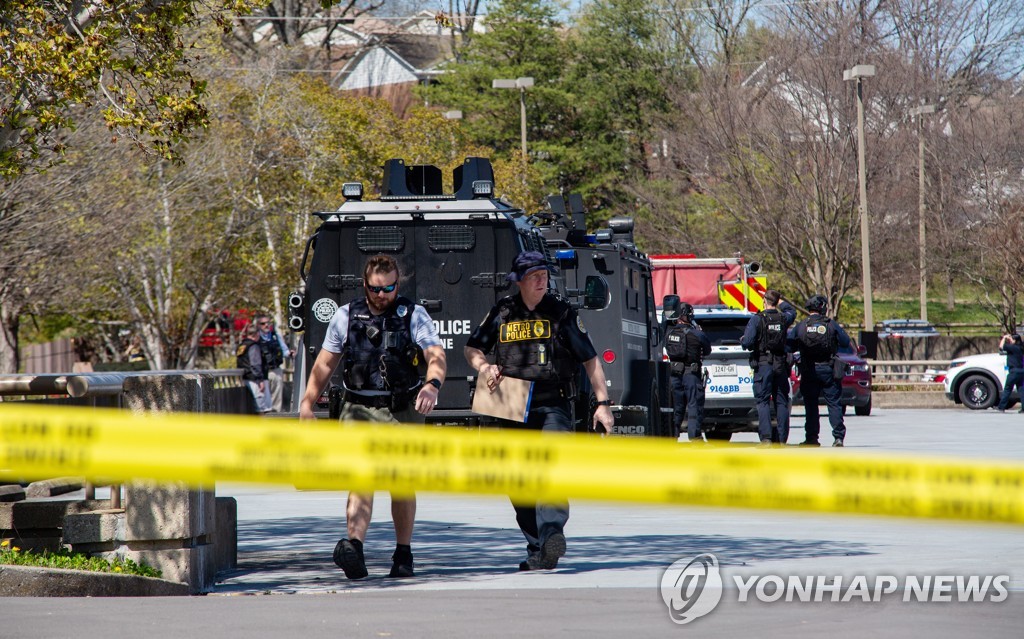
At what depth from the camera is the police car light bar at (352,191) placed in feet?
44.9

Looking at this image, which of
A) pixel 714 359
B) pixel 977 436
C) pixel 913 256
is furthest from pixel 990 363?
pixel 913 256

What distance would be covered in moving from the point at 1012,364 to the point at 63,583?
22.5 m

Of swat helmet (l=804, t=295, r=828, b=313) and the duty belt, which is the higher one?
swat helmet (l=804, t=295, r=828, b=313)

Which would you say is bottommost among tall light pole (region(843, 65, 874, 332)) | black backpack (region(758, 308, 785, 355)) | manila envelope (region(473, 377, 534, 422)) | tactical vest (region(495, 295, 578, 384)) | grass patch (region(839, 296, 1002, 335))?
manila envelope (region(473, 377, 534, 422))

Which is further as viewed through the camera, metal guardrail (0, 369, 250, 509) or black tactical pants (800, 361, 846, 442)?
black tactical pants (800, 361, 846, 442)

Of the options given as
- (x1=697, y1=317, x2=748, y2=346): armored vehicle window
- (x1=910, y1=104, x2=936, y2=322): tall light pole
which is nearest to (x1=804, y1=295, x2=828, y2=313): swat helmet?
(x1=697, y1=317, x2=748, y2=346): armored vehicle window

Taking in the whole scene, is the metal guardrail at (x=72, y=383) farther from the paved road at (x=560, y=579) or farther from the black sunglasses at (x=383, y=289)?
the paved road at (x=560, y=579)

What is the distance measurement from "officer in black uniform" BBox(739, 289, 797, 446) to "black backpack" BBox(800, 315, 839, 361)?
0.23m

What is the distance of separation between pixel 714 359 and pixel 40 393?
40.5ft

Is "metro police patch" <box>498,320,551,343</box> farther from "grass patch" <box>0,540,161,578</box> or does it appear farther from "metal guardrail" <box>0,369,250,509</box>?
"grass patch" <box>0,540,161,578</box>

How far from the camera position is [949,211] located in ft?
144

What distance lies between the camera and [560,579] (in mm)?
8312

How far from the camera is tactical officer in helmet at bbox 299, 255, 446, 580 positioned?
828 centimetres

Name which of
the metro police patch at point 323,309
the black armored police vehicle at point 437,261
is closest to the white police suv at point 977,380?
the black armored police vehicle at point 437,261
